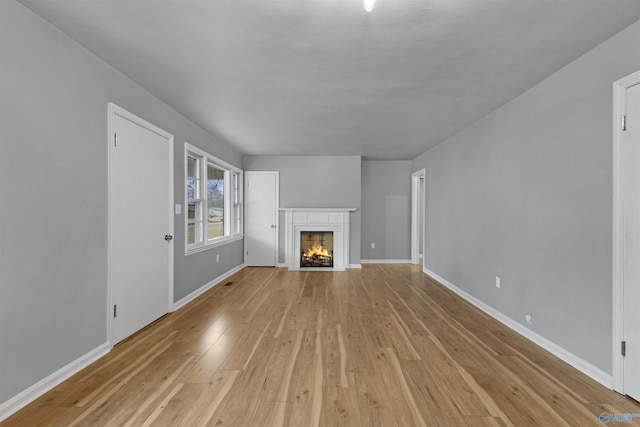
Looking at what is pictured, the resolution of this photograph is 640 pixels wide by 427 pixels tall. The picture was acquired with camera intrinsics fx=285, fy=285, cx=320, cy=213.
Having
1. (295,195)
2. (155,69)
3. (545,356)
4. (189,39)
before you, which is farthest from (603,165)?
(295,195)

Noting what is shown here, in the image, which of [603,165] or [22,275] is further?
[603,165]

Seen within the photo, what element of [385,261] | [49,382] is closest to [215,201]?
[49,382]

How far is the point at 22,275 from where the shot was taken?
1.74 metres

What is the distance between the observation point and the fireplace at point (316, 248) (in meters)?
6.15

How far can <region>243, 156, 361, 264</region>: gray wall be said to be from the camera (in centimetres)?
620

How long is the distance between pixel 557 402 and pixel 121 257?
351 cm

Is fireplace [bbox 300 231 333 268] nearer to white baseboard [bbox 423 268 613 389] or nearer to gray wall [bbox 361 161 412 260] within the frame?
gray wall [bbox 361 161 412 260]

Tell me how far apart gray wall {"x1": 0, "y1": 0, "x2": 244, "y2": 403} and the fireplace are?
13.3ft

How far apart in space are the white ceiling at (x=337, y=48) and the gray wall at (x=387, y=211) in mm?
3270

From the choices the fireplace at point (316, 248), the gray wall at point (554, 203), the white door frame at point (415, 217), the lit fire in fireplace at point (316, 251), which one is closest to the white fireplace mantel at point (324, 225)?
the fireplace at point (316, 248)

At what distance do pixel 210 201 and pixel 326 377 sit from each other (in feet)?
11.9

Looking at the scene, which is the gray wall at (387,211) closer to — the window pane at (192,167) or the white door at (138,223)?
the window pane at (192,167)

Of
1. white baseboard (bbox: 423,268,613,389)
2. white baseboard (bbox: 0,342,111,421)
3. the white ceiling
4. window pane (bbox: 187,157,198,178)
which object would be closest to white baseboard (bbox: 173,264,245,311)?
white baseboard (bbox: 0,342,111,421)

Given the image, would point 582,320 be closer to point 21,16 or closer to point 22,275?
point 22,275
